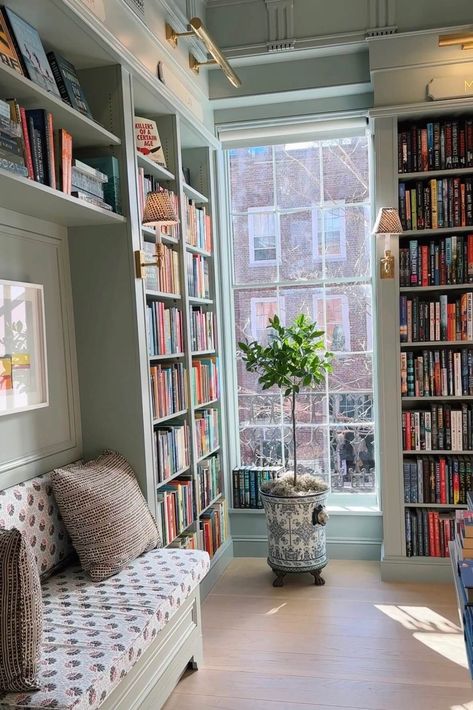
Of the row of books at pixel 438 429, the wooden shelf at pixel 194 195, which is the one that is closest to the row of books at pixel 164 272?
the wooden shelf at pixel 194 195

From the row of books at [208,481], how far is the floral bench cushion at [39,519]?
1.11 metres

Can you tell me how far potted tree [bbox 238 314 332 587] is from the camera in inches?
138

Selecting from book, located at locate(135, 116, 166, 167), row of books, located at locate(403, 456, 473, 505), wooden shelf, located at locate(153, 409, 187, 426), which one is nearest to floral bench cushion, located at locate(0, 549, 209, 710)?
wooden shelf, located at locate(153, 409, 187, 426)

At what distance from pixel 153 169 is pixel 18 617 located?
2.18 meters

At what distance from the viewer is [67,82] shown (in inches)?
92.2

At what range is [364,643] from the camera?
288 cm

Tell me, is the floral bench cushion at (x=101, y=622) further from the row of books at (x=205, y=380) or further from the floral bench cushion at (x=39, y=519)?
the row of books at (x=205, y=380)

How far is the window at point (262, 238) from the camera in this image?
4.13m

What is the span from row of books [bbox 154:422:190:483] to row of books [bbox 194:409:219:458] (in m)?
0.21

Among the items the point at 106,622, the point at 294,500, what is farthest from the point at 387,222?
the point at 106,622

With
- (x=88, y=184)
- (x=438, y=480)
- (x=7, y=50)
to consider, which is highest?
(x=7, y=50)

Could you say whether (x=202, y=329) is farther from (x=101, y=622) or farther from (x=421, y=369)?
(x=101, y=622)

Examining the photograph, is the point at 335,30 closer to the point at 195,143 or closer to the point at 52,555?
the point at 195,143

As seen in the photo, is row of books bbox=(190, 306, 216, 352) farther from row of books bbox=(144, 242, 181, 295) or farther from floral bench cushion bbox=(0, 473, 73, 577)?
floral bench cushion bbox=(0, 473, 73, 577)
